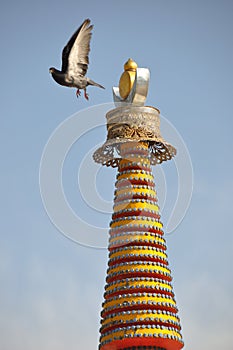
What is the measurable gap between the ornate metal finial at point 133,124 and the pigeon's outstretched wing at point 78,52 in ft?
27.9

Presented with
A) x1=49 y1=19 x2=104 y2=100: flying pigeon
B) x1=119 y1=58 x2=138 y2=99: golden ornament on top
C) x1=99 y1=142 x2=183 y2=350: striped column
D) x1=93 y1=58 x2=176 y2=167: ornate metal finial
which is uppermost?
x1=119 y1=58 x2=138 y2=99: golden ornament on top

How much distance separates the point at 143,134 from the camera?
42.5 metres

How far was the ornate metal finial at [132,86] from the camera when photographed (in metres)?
42.8

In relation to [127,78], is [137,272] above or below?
below

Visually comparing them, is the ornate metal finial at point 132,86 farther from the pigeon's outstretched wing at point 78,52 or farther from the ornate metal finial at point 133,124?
the pigeon's outstretched wing at point 78,52

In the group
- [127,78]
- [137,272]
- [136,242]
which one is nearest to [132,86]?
[127,78]

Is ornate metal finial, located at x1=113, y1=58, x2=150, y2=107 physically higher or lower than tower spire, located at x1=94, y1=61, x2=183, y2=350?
higher

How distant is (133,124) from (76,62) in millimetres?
9178

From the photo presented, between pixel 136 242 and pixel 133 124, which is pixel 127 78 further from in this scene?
pixel 136 242

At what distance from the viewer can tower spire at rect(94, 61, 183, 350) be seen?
1515 inches

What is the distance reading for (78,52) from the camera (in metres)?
33.9

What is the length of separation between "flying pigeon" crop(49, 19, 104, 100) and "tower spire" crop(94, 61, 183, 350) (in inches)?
330

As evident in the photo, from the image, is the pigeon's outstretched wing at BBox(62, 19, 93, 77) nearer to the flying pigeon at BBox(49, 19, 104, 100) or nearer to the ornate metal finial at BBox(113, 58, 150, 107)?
the flying pigeon at BBox(49, 19, 104, 100)

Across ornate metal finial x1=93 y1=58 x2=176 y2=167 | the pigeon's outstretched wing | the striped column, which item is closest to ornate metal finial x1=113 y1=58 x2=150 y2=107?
ornate metal finial x1=93 y1=58 x2=176 y2=167
